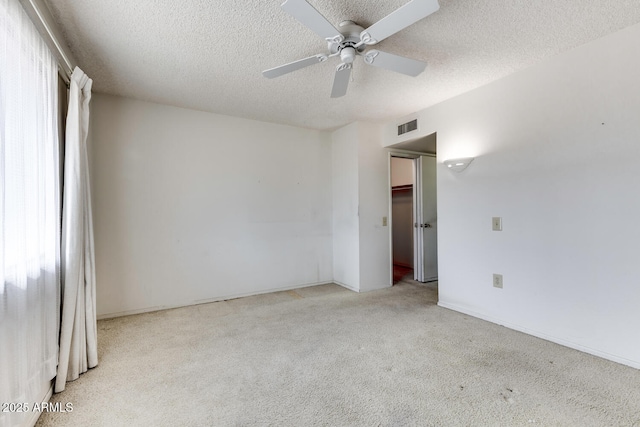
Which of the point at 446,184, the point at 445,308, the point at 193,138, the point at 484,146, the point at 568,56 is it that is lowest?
the point at 445,308

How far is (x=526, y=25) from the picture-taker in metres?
1.97

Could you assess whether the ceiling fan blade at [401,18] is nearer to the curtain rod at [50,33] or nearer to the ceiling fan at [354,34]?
the ceiling fan at [354,34]

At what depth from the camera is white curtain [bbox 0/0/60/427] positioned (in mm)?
1264

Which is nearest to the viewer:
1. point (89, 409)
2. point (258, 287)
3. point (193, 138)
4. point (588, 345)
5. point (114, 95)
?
point (89, 409)

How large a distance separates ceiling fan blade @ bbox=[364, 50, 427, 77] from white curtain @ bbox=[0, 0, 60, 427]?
1.96 meters

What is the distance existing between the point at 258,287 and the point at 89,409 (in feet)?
7.74

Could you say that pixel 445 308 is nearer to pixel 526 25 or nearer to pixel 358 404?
pixel 358 404

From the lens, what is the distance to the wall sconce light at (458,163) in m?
3.00

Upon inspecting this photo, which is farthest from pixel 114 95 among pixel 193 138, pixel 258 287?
pixel 258 287

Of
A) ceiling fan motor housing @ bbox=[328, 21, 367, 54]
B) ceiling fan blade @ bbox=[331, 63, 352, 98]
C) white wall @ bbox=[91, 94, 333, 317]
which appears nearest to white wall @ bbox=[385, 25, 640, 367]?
ceiling fan blade @ bbox=[331, 63, 352, 98]

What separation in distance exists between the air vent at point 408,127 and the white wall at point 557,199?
0.51 meters

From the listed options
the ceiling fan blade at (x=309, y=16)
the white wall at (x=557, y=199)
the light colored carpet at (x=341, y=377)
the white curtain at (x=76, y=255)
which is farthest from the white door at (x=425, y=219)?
the white curtain at (x=76, y=255)

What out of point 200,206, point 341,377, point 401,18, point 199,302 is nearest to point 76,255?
point 200,206

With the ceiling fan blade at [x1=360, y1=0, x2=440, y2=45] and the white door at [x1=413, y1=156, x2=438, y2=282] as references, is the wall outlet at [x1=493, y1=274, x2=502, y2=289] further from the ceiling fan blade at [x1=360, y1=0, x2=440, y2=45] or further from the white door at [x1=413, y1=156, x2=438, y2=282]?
the ceiling fan blade at [x1=360, y1=0, x2=440, y2=45]
